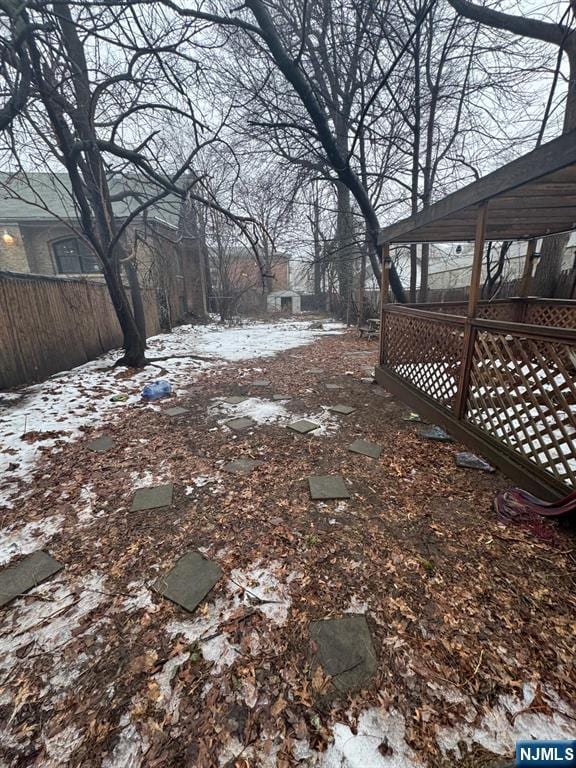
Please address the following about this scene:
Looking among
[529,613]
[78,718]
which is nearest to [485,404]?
[529,613]

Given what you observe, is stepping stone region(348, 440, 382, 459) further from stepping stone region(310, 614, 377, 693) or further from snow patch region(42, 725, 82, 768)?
snow patch region(42, 725, 82, 768)

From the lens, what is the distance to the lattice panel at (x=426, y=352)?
3.58 meters

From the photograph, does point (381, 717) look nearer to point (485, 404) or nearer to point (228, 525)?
point (228, 525)

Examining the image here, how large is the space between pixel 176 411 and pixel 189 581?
2788 mm

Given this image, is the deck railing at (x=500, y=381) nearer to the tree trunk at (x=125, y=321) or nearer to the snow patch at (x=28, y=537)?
the snow patch at (x=28, y=537)

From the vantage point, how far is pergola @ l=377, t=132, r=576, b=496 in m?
2.29

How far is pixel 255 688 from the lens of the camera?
1.26 metres

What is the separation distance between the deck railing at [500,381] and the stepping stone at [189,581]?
8.20 feet

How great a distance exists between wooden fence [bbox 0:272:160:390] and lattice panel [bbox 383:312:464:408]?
597 centimetres

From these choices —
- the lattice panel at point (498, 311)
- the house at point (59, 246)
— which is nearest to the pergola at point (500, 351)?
the lattice panel at point (498, 311)

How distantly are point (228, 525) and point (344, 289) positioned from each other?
14.0 meters

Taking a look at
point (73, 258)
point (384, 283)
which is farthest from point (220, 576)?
point (73, 258)

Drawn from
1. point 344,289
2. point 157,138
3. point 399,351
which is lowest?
point 399,351

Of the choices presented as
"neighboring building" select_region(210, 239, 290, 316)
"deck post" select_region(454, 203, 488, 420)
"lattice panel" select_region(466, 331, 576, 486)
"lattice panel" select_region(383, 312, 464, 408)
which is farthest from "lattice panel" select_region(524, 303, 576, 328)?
"neighboring building" select_region(210, 239, 290, 316)
